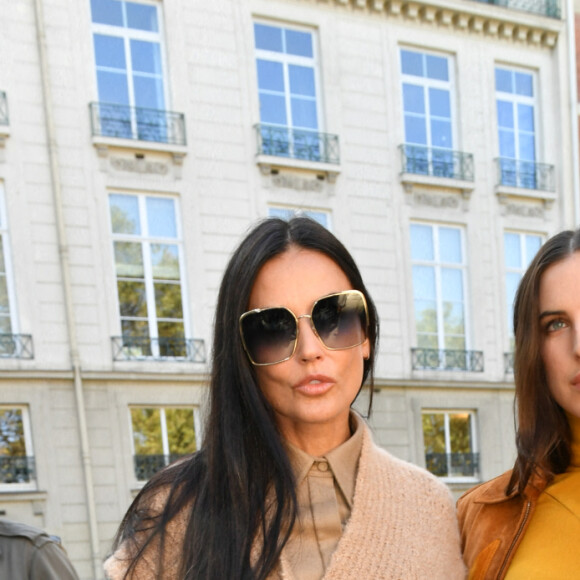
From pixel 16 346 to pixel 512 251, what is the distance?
7.65 meters

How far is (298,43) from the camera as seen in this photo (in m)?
10.4

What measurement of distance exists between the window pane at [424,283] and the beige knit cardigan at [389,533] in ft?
30.5

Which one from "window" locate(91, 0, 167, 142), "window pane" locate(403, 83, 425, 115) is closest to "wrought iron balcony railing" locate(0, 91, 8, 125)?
"window" locate(91, 0, 167, 142)

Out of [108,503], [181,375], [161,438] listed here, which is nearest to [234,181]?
[181,375]

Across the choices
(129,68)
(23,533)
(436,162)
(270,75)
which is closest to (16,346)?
(129,68)

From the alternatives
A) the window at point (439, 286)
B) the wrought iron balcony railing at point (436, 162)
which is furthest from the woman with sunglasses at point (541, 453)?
the wrought iron balcony railing at point (436, 162)

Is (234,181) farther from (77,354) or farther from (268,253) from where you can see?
(268,253)

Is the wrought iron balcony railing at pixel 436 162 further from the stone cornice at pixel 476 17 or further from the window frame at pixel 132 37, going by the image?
the window frame at pixel 132 37

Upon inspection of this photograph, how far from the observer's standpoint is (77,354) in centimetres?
862

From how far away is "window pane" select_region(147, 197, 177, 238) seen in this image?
30.7 feet

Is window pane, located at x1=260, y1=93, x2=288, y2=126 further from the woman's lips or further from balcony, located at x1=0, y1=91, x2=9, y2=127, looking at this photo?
the woman's lips

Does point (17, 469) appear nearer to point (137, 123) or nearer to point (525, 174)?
point (137, 123)

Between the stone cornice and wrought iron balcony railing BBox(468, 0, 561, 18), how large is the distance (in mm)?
96

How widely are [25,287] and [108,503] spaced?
2.71 metres
